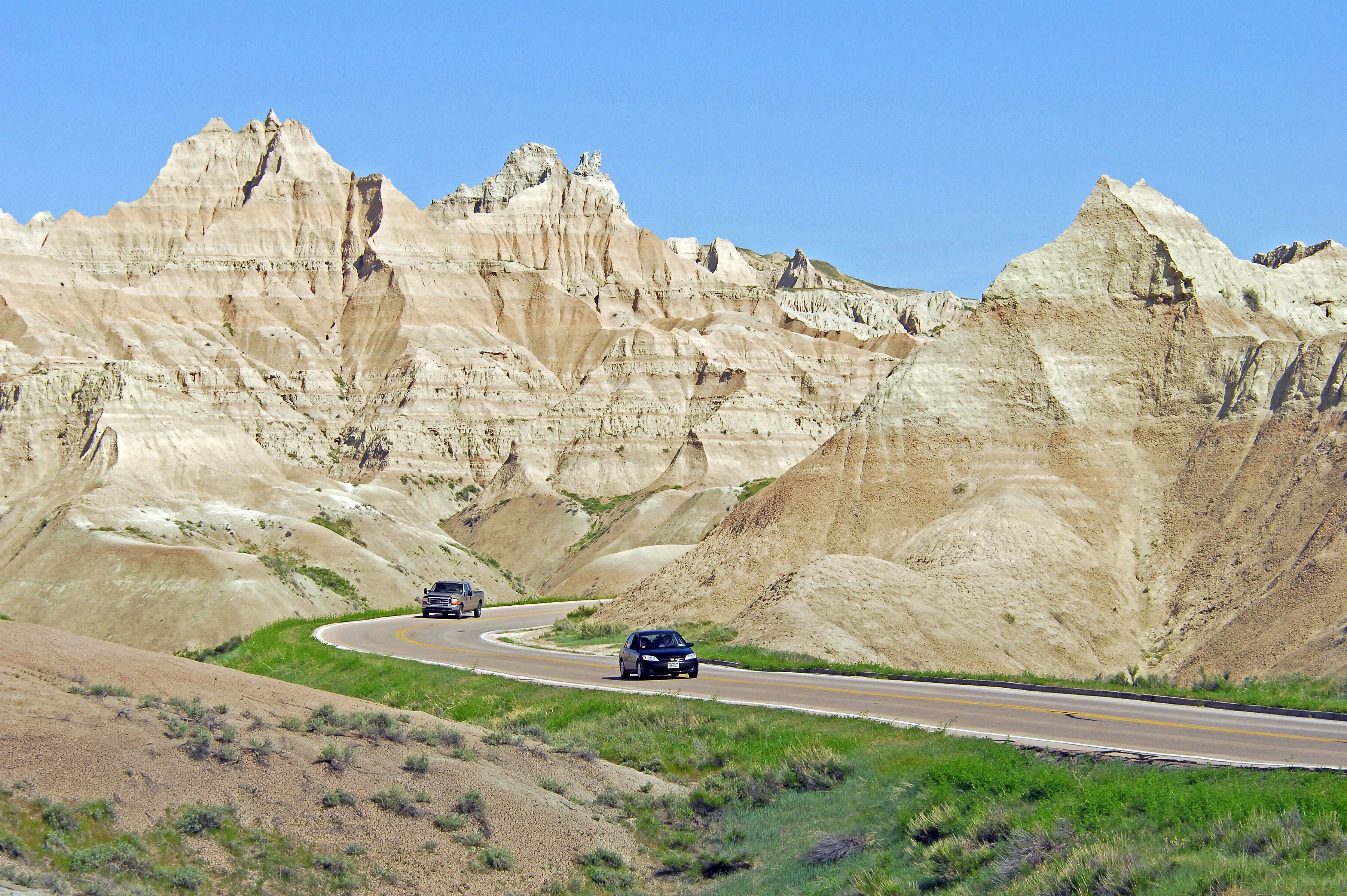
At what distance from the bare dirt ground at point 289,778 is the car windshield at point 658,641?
10675mm

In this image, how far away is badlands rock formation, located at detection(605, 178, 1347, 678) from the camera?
4172 cm

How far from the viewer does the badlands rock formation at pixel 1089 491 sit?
4172 centimetres

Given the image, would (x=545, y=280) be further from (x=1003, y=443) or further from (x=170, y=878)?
(x=170, y=878)

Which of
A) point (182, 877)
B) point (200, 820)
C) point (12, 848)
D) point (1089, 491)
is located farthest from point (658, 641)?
point (1089, 491)

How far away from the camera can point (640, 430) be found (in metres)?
127

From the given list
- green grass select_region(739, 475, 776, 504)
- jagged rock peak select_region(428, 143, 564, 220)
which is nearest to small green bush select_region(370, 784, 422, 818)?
green grass select_region(739, 475, 776, 504)

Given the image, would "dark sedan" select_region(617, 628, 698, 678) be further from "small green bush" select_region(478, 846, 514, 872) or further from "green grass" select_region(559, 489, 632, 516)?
"green grass" select_region(559, 489, 632, 516)

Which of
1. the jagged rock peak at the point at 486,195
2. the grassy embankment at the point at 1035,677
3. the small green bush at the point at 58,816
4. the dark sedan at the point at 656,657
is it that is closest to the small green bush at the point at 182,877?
the small green bush at the point at 58,816

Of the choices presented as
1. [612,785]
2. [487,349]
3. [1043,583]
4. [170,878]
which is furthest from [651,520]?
[170,878]

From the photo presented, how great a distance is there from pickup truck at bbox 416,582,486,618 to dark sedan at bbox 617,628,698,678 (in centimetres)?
2866

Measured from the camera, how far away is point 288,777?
17172 mm

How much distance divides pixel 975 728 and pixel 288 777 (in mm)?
10670

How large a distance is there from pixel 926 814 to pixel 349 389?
124439 mm

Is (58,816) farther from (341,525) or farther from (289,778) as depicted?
(341,525)
